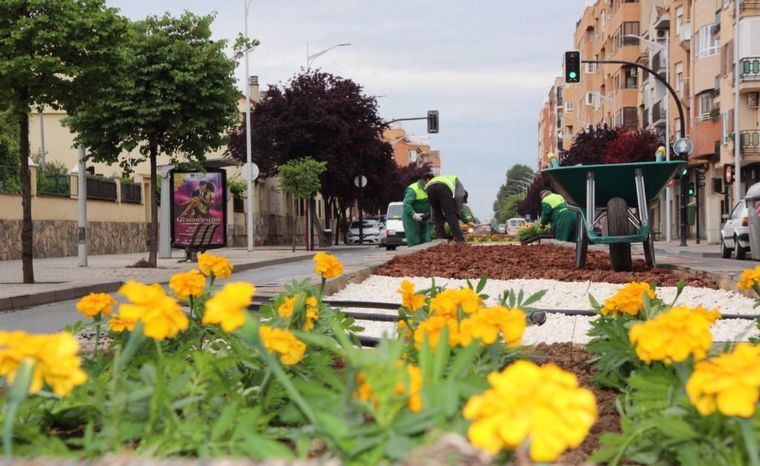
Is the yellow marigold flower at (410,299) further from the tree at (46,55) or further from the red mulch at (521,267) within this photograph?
the tree at (46,55)

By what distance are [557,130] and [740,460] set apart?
470ft

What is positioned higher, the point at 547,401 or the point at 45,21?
the point at 45,21

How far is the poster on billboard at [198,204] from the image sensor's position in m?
28.2

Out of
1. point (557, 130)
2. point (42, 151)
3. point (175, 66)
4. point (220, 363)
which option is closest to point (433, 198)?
point (175, 66)

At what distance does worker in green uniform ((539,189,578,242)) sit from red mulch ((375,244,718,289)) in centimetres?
434

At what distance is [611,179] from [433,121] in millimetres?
43967

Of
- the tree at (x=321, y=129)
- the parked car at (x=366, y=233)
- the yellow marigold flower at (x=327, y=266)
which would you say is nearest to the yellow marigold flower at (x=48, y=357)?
the yellow marigold flower at (x=327, y=266)

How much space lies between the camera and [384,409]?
1.71 meters

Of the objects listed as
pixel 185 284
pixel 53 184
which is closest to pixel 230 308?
pixel 185 284

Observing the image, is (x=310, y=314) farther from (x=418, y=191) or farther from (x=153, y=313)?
(x=418, y=191)

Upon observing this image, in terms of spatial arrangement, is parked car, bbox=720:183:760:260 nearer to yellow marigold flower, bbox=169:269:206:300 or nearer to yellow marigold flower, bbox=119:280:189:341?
yellow marigold flower, bbox=169:269:206:300

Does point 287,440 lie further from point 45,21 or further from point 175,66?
point 175,66

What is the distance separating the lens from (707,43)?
56156mm

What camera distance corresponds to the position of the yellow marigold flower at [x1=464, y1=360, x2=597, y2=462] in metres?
1.28
